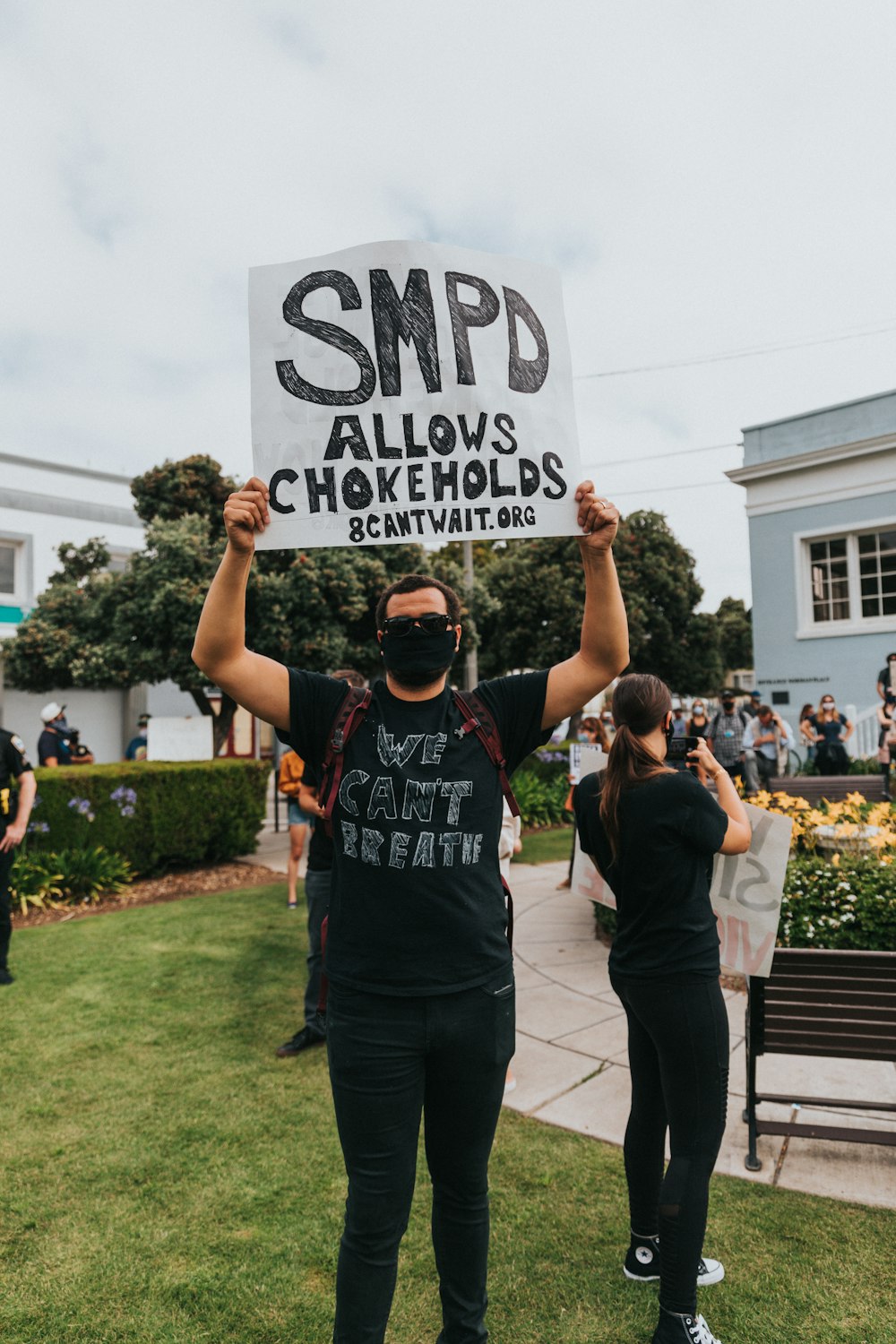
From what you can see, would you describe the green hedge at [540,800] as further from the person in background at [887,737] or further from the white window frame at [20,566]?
the white window frame at [20,566]

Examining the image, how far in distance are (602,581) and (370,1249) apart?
67.3 inches

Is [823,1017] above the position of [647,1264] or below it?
above

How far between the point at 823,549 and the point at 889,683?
13.0 ft

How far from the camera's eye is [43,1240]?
3.11 meters

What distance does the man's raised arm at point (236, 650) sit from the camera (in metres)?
2.14

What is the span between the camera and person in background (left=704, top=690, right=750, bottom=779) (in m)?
12.0

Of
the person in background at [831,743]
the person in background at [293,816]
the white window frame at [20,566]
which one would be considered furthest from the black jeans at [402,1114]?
the white window frame at [20,566]

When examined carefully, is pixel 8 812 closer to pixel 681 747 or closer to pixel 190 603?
pixel 681 747

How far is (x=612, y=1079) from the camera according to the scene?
446 centimetres

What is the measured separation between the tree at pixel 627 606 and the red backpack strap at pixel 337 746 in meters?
19.9

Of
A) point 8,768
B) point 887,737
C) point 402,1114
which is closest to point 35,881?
point 8,768

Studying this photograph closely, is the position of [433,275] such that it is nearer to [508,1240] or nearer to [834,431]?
[508,1240]

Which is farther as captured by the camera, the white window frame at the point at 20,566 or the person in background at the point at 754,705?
the white window frame at the point at 20,566

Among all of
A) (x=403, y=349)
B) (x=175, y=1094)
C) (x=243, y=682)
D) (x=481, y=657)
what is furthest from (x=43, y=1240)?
(x=481, y=657)
